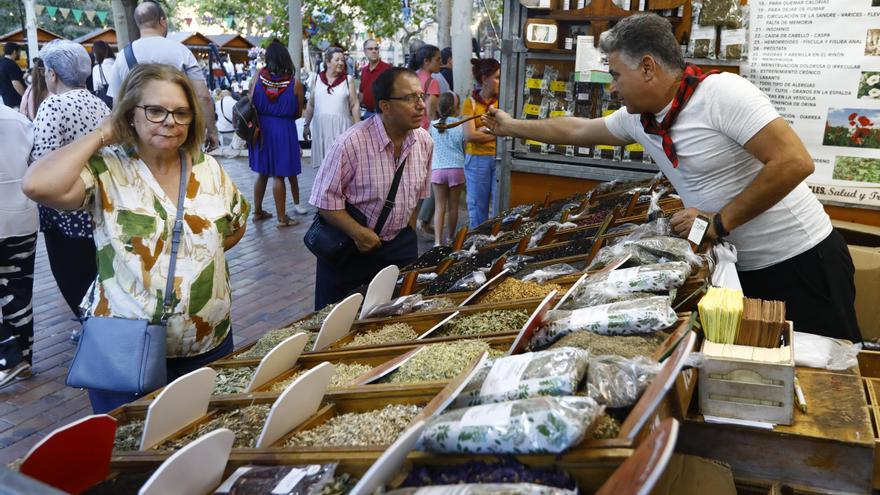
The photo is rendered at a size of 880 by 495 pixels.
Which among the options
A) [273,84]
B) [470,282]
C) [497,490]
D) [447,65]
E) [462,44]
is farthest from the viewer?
[447,65]

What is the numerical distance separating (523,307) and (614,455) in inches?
48.0

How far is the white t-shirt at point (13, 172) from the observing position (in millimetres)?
3691

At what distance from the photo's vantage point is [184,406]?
176 cm

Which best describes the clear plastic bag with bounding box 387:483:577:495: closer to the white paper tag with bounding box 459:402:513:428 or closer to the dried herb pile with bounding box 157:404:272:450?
the white paper tag with bounding box 459:402:513:428

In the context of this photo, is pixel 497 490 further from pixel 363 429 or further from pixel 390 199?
pixel 390 199

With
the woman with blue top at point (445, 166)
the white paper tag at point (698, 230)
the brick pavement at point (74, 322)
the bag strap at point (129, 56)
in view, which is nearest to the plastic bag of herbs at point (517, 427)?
the white paper tag at point (698, 230)

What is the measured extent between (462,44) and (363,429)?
7.31 meters

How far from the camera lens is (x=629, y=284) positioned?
201cm

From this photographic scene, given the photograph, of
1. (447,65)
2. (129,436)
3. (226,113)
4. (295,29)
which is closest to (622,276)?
(129,436)

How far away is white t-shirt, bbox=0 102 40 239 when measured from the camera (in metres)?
3.69

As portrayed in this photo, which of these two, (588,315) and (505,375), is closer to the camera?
(505,375)

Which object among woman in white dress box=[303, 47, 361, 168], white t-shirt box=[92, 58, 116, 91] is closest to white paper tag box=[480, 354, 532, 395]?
woman in white dress box=[303, 47, 361, 168]

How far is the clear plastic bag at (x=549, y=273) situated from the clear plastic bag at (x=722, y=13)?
6.53 feet

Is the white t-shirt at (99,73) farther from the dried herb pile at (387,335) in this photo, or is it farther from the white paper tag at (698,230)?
the white paper tag at (698,230)
